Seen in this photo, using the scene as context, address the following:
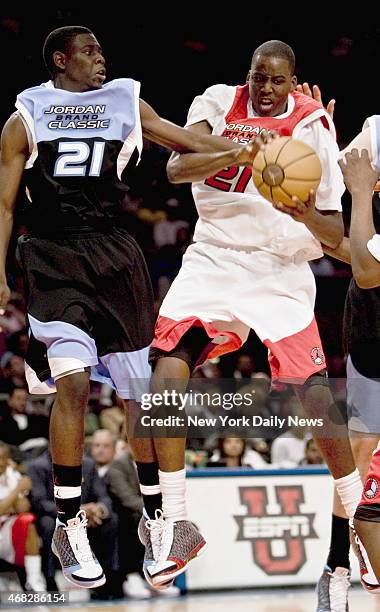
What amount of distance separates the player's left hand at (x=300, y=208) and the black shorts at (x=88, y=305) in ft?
2.91

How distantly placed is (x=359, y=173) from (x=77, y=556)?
2.37 m

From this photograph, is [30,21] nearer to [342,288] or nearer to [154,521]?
[342,288]

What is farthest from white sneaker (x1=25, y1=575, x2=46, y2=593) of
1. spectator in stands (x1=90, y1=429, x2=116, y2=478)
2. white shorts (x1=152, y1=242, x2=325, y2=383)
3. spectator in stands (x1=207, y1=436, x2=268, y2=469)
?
white shorts (x1=152, y1=242, x2=325, y2=383)

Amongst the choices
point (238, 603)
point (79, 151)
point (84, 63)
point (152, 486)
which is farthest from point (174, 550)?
point (238, 603)

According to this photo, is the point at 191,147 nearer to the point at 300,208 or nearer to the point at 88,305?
the point at 300,208

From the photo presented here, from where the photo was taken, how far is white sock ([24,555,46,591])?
8.55m

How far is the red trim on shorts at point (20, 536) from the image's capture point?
8641 mm

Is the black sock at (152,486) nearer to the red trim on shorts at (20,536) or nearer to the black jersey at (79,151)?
the black jersey at (79,151)

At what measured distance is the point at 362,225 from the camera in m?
5.05

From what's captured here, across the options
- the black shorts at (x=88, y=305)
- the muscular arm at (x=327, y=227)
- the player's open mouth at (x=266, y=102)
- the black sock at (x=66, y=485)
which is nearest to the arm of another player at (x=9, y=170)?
the black shorts at (x=88, y=305)

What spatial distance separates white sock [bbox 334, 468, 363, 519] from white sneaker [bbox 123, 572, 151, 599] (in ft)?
12.2

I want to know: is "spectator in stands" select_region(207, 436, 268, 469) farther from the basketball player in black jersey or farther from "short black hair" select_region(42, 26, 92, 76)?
"short black hair" select_region(42, 26, 92, 76)

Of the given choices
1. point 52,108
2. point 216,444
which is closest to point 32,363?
point 52,108

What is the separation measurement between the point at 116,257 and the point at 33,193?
0.54 meters
